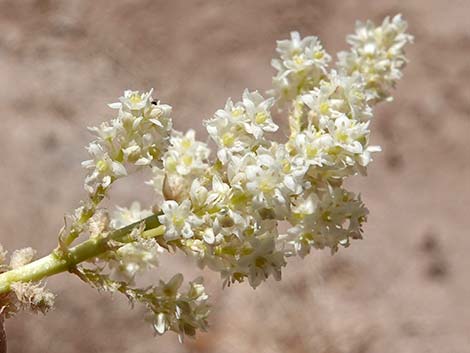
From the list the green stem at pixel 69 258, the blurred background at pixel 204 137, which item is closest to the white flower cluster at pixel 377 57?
the green stem at pixel 69 258

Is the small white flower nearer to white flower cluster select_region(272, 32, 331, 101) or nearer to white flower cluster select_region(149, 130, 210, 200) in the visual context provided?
white flower cluster select_region(149, 130, 210, 200)

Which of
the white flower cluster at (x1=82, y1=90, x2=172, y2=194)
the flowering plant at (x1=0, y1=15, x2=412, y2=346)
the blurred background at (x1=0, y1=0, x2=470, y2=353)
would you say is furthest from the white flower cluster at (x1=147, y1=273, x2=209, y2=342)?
the blurred background at (x1=0, y1=0, x2=470, y2=353)

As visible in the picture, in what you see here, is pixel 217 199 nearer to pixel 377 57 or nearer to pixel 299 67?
pixel 299 67

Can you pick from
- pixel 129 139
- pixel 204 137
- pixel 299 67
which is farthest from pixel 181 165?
Result: pixel 204 137

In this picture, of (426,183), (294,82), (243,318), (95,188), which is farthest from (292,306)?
(95,188)

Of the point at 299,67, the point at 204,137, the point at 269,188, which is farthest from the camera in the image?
the point at 204,137

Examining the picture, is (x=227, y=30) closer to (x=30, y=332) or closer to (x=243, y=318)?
(x=243, y=318)

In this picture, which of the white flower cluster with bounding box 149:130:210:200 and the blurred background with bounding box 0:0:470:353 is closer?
the white flower cluster with bounding box 149:130:210:200
